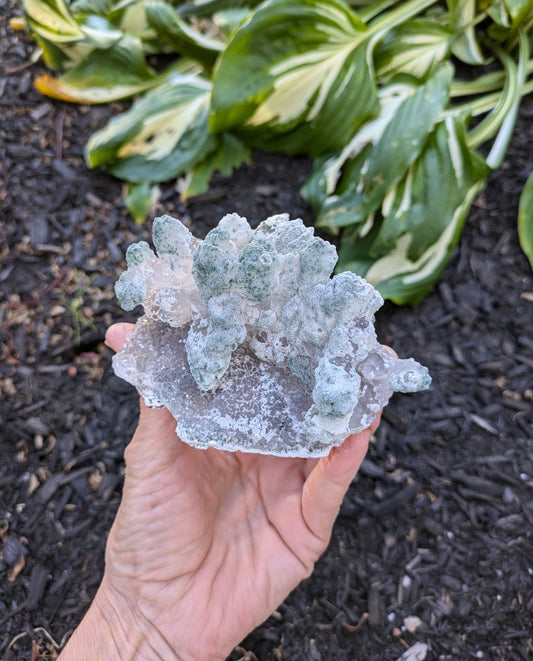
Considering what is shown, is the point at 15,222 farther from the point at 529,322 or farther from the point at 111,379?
the point at 529,322

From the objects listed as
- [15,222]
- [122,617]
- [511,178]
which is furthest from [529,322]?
[15,222]

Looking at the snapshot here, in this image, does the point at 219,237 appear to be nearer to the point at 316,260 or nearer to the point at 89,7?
the point at 316,260

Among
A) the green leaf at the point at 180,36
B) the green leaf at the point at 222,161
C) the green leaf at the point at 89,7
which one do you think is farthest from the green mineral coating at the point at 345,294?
the green leaf at the point at 89,7

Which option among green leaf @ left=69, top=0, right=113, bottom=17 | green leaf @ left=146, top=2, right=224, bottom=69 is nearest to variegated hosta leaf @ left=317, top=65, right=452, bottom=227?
green leaf @ left=146, top=2, right=224, bottom=69

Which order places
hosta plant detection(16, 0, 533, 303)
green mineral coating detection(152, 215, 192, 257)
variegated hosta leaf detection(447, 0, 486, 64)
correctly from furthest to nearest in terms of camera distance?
1. variegated hosta leaf detection(447, 0, 486, 64)
2. hosta plant detection(16, 0, 533, 303)
3. green mineral coating detection(152, 215, 192, 257)

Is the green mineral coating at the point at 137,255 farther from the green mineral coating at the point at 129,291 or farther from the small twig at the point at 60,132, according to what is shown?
the small twig at the point at 60,132

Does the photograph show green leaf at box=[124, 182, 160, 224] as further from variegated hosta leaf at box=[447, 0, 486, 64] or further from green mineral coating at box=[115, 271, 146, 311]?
variegated hosta leaf at box=[447, 0, 486, 64]

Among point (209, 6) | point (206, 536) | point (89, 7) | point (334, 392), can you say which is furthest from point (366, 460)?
point (89, 7)
